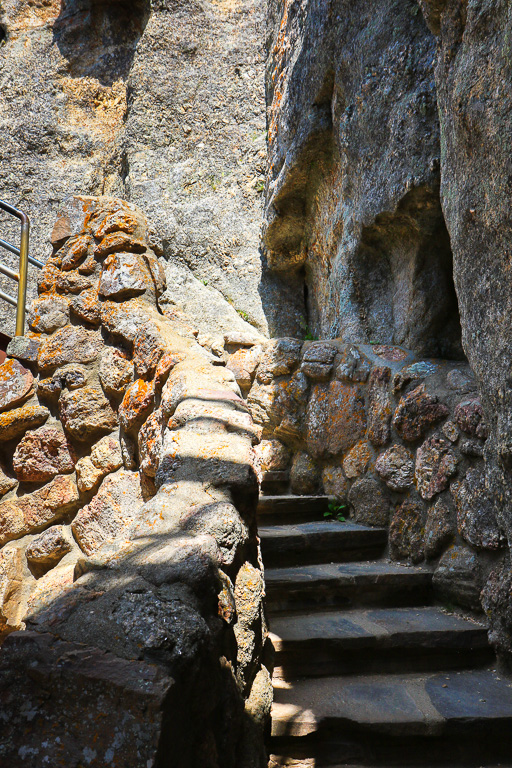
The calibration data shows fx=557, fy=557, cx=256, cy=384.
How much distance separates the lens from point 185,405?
2.20 m

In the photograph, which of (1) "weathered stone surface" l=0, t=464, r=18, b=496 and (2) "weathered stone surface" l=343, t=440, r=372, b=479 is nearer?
(1) "weathered stone surface" l=0, t=464, r=18, b=496

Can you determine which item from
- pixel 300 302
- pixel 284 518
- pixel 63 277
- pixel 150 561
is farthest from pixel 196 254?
pixel 150 561

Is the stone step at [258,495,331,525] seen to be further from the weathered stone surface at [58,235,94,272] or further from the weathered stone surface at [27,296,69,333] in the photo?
the weathered stone surface at [58,235,94,272]

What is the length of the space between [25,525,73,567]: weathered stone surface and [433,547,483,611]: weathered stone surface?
5.83 ft

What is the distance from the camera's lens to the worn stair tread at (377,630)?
2229 mm

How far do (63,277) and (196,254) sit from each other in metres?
2.81

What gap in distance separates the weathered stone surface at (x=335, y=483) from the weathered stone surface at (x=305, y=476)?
7 centimetres

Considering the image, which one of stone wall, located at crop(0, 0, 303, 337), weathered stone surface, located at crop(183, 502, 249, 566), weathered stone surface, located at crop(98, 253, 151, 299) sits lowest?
weathered stone surface, located at crop(183, 502, 249, 566)

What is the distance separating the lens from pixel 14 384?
297 centimetres

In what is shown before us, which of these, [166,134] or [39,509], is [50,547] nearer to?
[39,509]

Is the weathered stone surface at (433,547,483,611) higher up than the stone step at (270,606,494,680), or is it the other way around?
the weathered stone surface at (433,547,483,611)

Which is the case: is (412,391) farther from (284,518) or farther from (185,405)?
(185,405)

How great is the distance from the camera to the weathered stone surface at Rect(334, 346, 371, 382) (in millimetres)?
3363

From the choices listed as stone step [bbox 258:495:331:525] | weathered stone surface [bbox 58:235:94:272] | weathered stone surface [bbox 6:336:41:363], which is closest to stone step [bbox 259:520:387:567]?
stone step [bbox 258:495:331:525]
